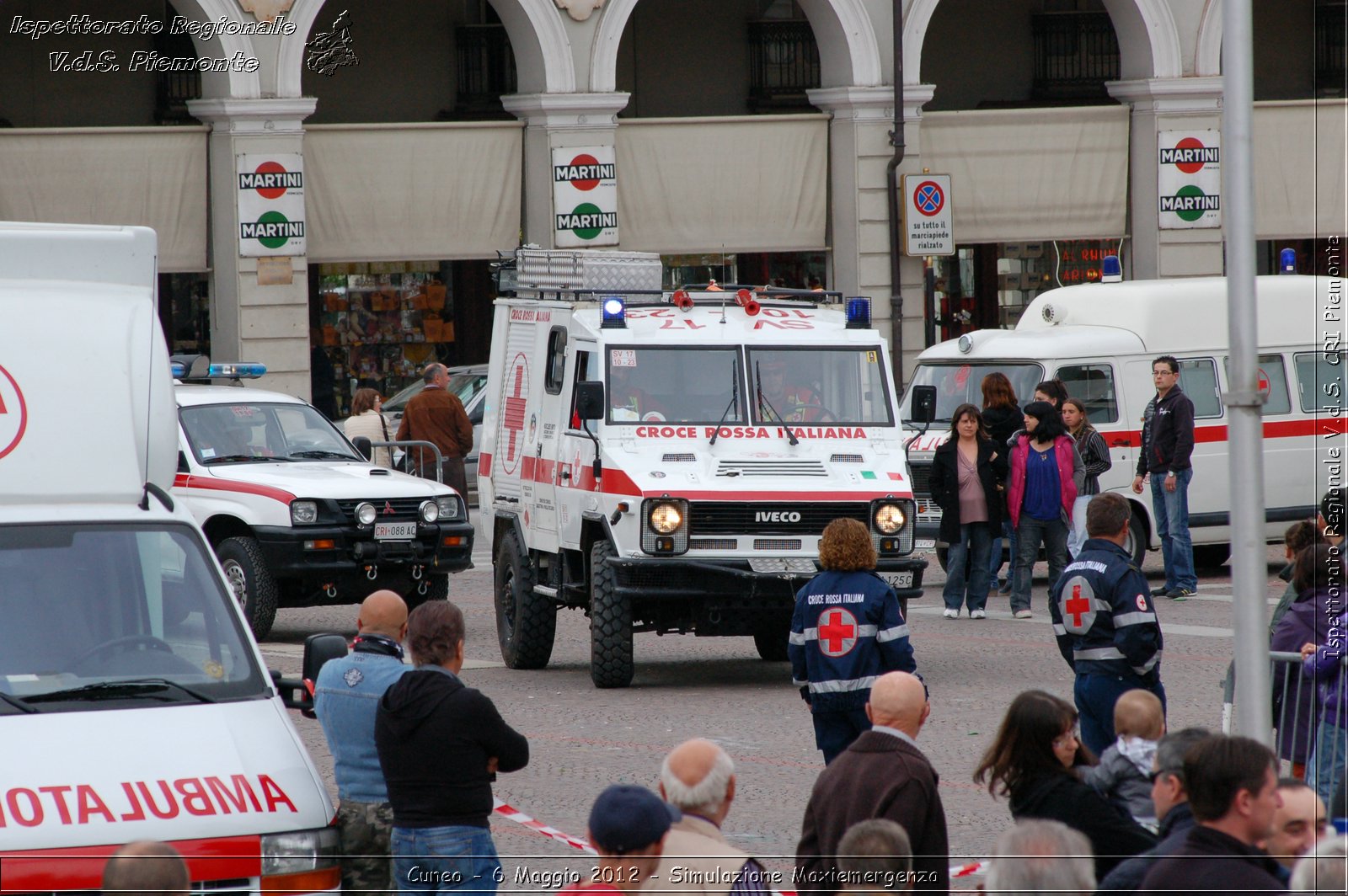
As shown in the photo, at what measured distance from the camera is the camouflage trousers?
6234 mm

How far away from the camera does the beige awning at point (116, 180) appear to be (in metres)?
24.9

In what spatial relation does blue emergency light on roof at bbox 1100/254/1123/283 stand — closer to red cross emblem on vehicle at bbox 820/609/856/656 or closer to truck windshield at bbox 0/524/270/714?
red cross emblem on vehicle at bbox 820/609/856/656

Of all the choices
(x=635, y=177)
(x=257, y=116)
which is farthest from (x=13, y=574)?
(x=635, y=177)

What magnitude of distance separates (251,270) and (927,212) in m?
9.51

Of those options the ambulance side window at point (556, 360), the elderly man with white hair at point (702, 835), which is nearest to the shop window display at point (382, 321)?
the ambulance side window at point (556, 360)

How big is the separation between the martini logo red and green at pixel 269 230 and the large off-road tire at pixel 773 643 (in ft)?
43.5

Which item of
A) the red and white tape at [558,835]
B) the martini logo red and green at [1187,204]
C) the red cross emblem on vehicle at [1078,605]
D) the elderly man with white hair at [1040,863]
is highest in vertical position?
the martini logo red and green at [1187,204]

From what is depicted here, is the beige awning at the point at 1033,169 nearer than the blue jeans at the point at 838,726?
No

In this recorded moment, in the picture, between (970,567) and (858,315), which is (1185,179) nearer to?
(970,567)

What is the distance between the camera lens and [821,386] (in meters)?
13.1

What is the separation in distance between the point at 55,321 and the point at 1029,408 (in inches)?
383

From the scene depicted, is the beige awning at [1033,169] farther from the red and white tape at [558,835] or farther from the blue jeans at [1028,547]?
the red and white tape at [558,835]

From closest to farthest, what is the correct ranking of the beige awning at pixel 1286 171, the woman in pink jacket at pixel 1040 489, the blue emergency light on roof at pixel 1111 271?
the woman in pink jacket at pixel 1040 489 < the blue emergency light on roof at pixel 1111 271 < the beige awning at pixel 1286 171

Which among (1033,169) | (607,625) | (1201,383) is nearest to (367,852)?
(607,625)
